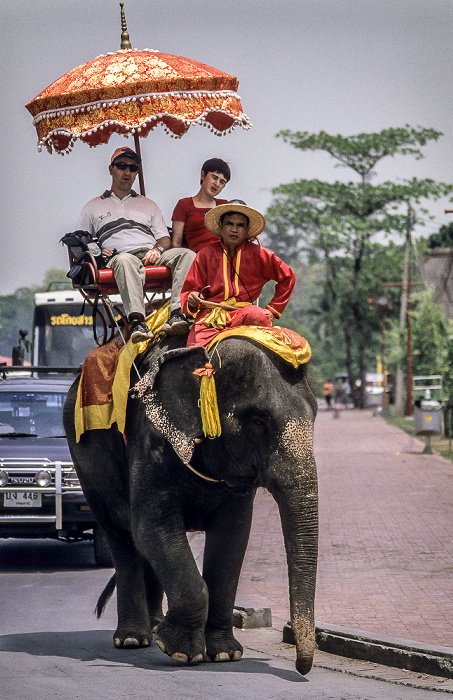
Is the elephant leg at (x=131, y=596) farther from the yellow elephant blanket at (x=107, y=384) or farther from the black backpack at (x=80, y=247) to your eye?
the black backpack at (x=80, y=247)

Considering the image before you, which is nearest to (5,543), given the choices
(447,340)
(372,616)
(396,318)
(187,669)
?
(372,616)

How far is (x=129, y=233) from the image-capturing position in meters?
8.12

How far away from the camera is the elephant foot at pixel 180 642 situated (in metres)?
6.50

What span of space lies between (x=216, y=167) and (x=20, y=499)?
449cm

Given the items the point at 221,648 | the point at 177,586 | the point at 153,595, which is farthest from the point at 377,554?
the point at 177,586

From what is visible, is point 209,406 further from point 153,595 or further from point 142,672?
point 153,595

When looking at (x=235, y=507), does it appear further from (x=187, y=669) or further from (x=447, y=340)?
(x=447, y=340)

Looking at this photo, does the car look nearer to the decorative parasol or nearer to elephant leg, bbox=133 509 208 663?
the decorative parasol

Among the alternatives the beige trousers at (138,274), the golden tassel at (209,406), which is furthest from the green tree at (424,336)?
the golden tassel at (209,406)

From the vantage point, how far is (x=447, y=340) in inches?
1176

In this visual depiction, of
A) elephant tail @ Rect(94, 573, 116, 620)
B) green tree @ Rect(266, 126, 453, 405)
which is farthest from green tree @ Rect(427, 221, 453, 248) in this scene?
elephant tail @ Rect(94, 573, 116, 620)

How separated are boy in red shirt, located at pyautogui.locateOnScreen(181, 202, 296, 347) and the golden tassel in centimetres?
55

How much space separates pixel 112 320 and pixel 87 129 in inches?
56.7

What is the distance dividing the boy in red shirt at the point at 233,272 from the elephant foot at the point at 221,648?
6.28ft
